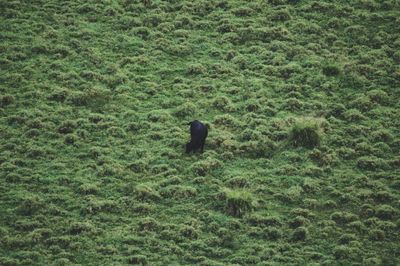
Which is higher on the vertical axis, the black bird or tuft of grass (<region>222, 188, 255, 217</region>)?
the black bird

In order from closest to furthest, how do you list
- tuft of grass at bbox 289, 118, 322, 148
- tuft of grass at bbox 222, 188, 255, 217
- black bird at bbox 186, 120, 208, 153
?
tuft of grass at bbox 222, 188, 255, 217
black bird at bbox 186, 120, 208, 153
tuft of grass at bbox 289, 118, 322, 148

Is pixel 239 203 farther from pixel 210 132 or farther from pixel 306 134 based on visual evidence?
pixel 306 134

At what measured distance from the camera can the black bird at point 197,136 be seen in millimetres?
21500

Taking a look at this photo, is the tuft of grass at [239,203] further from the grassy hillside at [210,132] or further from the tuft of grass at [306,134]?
the tuft of grass at [306,134]

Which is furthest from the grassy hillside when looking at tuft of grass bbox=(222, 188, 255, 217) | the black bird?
the black bird

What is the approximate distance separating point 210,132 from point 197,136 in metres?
1.24

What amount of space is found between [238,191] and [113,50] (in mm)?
12143

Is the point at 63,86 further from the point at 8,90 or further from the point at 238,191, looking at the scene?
the point at 238,191

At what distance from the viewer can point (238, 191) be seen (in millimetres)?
19375

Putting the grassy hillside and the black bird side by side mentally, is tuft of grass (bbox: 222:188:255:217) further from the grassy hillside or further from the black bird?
the black bird

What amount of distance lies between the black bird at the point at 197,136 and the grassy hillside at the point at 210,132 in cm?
38

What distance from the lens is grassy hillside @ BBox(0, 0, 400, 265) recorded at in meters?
17.8

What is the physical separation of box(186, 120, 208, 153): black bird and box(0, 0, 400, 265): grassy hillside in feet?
1.24

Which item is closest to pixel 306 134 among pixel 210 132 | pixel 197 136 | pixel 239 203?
pixel 210 132
